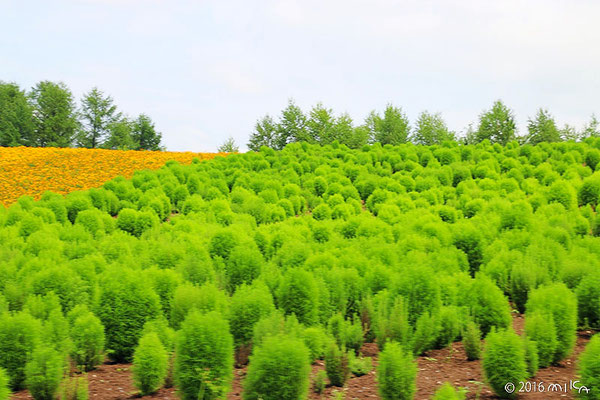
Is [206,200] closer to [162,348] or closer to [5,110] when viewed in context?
[162,348]

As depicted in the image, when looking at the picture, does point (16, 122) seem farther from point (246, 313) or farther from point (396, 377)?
point (396, 377)

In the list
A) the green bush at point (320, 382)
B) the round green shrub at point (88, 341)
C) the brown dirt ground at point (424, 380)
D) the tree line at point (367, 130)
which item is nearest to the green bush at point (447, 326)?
the brown dirt ground at point (424, 380)

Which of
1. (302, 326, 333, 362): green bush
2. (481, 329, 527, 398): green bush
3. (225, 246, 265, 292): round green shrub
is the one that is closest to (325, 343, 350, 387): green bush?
(302, 326, 333, 362): green bush

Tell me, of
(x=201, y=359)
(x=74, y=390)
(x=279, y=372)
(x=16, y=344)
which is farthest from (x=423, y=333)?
(x=16, y=344)

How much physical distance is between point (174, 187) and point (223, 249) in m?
9.40

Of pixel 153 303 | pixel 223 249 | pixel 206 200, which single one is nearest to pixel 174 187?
pixel 206 200

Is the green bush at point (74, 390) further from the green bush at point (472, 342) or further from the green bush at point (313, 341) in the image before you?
the green bush at point (472, 342)

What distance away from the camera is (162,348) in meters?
5.89

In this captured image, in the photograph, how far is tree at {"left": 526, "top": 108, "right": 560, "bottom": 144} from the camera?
46781mm

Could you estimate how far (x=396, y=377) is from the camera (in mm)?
5355

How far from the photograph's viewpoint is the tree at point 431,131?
5356cm

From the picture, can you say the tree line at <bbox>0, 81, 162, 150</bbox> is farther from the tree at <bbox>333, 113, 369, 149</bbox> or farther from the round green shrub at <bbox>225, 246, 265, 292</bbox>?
the round green shrub at <bbox>225, 246, 265, 292</bbox>

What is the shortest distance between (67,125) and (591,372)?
179 ft

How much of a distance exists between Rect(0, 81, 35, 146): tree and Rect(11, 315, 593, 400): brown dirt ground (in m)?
47.8
